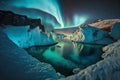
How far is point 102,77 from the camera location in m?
3.43

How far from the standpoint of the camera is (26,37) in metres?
13.8

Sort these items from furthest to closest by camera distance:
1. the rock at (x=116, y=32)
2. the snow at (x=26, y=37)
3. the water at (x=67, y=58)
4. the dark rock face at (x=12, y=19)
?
the rock at (x=116, y=32), the dark rock face at (x=12, y=19), the snow at (x=26, y=37), the water at (x=67, y=58)

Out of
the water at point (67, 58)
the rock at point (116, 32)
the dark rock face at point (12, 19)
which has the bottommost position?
the water at point (67, 58)

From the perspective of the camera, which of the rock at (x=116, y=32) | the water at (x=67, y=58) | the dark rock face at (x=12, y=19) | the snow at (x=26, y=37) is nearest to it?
the water at (x=67, y=58)

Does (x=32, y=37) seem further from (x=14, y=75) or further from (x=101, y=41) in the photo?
(x=14, y=75)

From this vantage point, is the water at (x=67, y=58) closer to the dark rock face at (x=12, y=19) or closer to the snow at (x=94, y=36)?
the dark rock face at (x=12, y=19)

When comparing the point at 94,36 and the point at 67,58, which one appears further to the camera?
the point at 94,36

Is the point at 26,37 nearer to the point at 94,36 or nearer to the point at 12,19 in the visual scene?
the point at 12,19

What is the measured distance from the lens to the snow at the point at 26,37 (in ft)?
40.0

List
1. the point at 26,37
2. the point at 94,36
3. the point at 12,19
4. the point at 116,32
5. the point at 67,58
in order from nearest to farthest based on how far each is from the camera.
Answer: the point at 67,58
the point at 26,37
the point at 12,19
the point at 116,32
the point at 94,36

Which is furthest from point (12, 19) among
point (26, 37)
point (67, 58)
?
point (67, 58)

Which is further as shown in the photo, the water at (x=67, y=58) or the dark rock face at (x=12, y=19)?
the dark rock face at (x=12, y=19)

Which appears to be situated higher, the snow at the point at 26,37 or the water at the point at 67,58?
the snow at the point at 26,37

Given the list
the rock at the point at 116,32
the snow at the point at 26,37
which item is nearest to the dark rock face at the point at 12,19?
the snow at the point at 26,37
